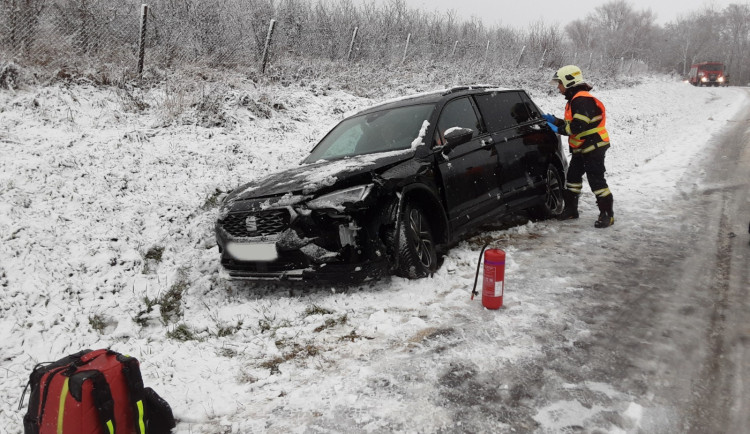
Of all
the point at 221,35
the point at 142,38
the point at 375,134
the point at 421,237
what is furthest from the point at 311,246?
the point at 221,35

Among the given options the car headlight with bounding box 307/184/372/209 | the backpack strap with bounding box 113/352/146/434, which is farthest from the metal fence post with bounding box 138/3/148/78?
the backpack strap with bounding box 113/352/146/434

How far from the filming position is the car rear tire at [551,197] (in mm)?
5999

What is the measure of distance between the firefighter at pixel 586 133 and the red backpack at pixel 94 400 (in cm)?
525

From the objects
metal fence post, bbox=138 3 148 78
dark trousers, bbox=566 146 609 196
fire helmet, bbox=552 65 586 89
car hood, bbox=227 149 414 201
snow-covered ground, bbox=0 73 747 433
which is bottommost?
snow-covered ground, bbox=0 73 747 433

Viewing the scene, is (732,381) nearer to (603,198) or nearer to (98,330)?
(603,198)

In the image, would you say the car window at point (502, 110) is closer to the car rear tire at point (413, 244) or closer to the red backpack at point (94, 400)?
the car rear tire at point (413, 244)

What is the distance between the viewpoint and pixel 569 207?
6230mm

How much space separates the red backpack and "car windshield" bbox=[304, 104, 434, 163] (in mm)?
2871

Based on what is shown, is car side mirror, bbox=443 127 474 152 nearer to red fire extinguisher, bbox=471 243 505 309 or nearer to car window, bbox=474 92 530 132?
car window, bbox=474 92 530 132

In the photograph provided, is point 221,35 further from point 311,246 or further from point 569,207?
point 311,246

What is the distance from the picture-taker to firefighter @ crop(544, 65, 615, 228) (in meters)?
5.60

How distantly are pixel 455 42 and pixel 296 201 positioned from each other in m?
19.9

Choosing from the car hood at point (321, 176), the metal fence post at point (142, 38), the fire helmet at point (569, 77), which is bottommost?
the car hood at point (321, 176)

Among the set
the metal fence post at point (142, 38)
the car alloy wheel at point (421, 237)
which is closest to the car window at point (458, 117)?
the car alloy wheel at point (421, 237)
